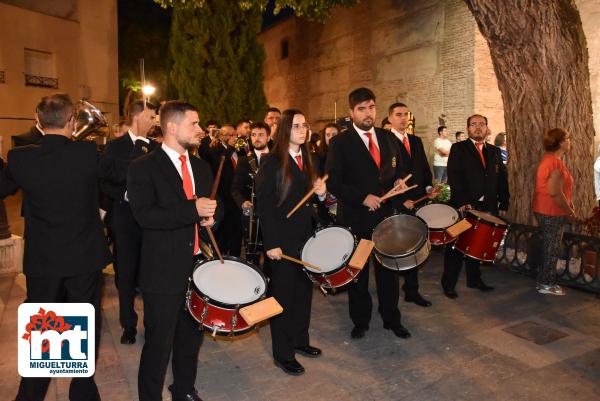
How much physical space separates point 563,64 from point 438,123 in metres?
7.80

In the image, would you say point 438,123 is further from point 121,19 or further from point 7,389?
point 121,19

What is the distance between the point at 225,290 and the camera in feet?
10.6

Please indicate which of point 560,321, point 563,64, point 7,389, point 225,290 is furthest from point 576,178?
point 7,389

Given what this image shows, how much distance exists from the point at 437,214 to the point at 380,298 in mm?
1235

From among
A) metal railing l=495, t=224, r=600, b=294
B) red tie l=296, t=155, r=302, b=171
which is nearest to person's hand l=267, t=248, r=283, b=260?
red tie l=296, t=155, r=302, b=171

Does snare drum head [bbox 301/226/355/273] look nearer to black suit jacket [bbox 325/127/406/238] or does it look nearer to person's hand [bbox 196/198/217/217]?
black suit jacket [bbox 325/127/406/238]

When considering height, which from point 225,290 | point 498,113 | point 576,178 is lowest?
point 225,290

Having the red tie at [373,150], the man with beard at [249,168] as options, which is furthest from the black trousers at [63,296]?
the man with beard at [249,168]

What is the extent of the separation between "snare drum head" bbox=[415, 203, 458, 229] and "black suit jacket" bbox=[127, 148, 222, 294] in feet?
10.1

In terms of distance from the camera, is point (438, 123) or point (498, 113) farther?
point (438, 123)

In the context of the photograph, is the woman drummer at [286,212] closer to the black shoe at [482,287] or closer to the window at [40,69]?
the black shoe at [482,287]

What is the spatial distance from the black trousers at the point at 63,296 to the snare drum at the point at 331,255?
5.30 feet

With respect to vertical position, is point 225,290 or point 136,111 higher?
point 136,111

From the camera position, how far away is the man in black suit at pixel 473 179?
6262mm
